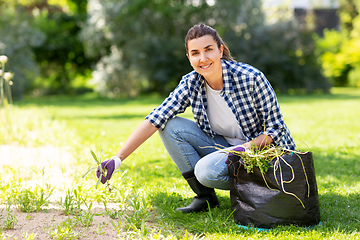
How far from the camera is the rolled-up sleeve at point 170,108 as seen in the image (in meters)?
2.64

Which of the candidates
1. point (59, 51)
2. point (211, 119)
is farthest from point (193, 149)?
point (59, 51)

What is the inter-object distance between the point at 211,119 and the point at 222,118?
4.0 inches

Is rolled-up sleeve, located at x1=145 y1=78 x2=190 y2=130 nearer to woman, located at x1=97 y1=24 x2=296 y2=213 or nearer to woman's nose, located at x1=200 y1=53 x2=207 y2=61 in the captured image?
woman, located at x1=97 y1=24 x2=296 y2=213

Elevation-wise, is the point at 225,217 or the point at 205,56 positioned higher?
the point at 205,56

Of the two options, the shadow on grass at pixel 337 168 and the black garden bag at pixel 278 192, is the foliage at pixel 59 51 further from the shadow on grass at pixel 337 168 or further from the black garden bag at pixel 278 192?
the black garden bag at pixel 278 192

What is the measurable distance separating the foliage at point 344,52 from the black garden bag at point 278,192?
19.0 meters

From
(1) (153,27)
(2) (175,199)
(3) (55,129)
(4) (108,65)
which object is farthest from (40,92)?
(2) (175,199)

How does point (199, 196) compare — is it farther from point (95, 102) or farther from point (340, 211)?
point (95, 102)

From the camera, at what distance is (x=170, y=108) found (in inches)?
106

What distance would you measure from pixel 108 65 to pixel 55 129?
1275 centimetres

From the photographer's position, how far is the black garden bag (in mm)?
2135

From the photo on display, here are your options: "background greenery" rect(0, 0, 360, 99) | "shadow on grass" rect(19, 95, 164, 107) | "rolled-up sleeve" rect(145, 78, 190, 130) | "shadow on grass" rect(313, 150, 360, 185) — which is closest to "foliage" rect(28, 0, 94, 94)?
"background greenery" rect(0, 0, 360, 99)

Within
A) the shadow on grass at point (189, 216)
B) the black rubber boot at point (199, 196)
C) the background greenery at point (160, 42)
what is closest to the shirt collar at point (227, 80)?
the black rubber boot at point (199, 196)

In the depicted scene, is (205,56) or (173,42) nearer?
(205,56)
